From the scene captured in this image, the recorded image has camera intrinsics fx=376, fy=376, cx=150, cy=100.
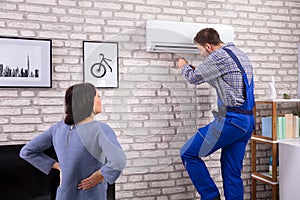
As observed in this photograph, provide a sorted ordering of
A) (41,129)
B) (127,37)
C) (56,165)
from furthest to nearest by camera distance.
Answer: (127,37)
(41,129)
(56,165)

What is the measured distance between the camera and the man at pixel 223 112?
274 cm

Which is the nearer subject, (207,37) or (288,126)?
(207,37)

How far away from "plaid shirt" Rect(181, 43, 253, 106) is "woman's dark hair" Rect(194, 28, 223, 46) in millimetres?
102

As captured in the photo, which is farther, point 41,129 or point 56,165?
point 41,129

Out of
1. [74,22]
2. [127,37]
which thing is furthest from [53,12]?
[127,37]

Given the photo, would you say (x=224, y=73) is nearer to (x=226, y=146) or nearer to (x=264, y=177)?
(x=226, y=146)

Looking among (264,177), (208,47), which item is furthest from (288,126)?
(208,47)

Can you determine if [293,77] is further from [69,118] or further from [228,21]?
[69,118]

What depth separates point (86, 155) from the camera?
1.76 meters

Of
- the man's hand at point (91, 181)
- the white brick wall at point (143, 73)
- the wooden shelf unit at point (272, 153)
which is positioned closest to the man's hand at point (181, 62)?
the white brick wall at point (143, 73)

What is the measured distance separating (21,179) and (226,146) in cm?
154

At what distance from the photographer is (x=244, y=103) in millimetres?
2836

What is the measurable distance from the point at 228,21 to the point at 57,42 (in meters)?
1.53

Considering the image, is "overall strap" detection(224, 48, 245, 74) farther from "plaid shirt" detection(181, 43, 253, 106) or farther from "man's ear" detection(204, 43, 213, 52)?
"man's ear" detection(204, 43, 213, 52)
